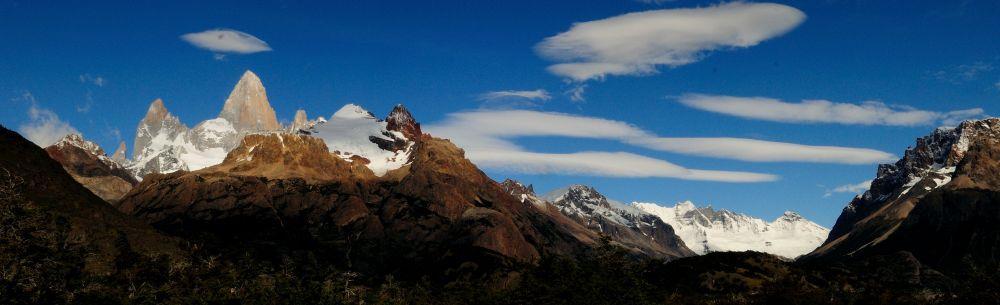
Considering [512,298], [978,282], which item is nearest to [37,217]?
[512,298]

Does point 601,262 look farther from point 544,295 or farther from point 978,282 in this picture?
point 978,282

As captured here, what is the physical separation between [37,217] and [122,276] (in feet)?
459

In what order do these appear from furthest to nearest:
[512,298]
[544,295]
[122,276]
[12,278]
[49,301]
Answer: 1. [122,276]
2. [512,298]
3. [544,295]
4. [49,301]
5. [12,278]

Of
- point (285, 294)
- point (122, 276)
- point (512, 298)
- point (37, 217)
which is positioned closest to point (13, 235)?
point (37, 217)

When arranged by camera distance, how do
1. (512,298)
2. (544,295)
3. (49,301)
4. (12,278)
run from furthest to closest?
(512,298)
(544,295)
(49,301)
(12,278)

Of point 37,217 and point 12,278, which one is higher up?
point 37,217

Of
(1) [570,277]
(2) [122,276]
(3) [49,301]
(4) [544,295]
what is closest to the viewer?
(3) [49,301]

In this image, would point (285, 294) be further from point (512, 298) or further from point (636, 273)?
point (512, 298)

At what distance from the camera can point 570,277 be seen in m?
120

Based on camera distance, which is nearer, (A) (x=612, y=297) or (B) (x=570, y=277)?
(A) (x=612, y=297)

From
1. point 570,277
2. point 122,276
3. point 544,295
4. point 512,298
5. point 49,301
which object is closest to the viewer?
point 49,301

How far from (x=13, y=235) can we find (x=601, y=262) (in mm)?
66853

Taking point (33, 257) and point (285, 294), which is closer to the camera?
point (33, 257)

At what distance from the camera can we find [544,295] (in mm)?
131375
